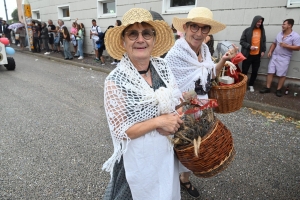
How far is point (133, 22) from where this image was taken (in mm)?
1326

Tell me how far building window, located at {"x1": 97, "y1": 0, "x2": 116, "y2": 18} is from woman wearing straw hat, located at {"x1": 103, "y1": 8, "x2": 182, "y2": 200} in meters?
9.31

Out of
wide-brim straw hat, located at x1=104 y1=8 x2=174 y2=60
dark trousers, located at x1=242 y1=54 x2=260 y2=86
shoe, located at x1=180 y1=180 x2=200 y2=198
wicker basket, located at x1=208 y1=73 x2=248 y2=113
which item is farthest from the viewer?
dark trousers, located at x1=242 y1=54 x2=260 y2=86

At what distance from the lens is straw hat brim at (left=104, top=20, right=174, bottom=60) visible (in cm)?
147

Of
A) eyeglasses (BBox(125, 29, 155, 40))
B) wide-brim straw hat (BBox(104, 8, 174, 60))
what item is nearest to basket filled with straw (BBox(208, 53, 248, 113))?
wide-brim straw hat (BBox(104, 8, 174, 60))

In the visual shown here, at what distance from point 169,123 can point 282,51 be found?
508 centimetres

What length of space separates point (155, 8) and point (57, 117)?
5677 millimetres

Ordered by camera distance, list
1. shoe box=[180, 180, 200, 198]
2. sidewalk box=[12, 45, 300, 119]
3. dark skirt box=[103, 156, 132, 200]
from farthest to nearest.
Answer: sidewalk box=[12, 45, 300, 119] → shoe box=[180, 180, 200, 198] → dark skirt box=[103, 156, 132, 200]

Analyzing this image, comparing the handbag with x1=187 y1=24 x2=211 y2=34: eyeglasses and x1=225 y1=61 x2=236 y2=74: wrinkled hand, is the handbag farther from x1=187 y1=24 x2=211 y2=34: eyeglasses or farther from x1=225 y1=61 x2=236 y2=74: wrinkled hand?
x1=225 y1=61 x2=236 y2=74: wrinkled hand

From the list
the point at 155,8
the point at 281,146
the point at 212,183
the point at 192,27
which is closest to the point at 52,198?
the point at 212,183

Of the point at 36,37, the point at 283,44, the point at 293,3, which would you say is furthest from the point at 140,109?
the point at 36,37

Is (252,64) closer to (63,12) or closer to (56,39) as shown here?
(56,39)

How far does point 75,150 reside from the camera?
3.18 m

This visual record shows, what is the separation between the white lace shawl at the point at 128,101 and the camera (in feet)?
4.45

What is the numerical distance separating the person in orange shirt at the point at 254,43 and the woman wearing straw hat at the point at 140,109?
4616mm
